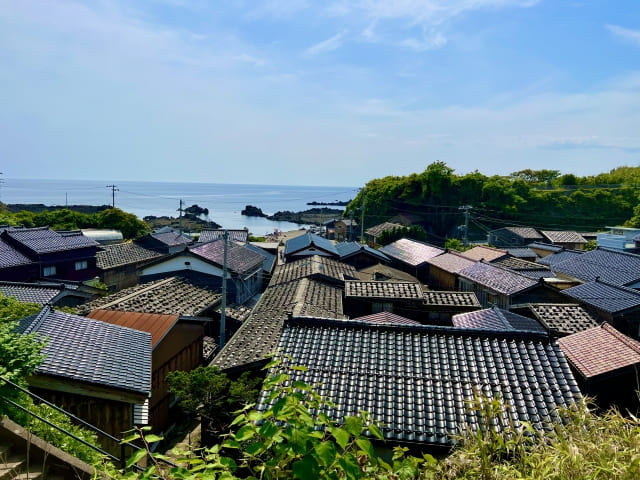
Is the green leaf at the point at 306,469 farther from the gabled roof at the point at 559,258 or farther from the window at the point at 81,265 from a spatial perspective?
the window at the point at 81,265

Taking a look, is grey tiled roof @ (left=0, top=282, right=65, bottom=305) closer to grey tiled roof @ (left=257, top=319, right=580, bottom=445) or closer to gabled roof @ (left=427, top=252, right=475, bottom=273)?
grey tiled roof @ (left=257, top=319, right=580, bottom=445)

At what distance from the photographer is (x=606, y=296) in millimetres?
19797

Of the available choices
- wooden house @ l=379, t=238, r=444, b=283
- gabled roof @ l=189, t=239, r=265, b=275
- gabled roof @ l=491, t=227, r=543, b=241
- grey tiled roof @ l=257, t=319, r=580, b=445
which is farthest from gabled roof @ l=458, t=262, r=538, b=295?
gabled roof @ l=491, t=227, r=543, b=241

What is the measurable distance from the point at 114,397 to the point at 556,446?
307 inches

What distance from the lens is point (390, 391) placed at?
8.55 m

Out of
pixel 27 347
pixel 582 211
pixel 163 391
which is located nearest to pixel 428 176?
pixel 582 211

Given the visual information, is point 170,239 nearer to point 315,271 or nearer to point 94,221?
point 94,221

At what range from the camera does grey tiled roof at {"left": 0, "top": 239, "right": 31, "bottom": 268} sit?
87.5 ft

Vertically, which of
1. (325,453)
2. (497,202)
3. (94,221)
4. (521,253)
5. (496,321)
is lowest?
(94,221)

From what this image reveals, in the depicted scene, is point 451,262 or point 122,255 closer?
point 451,262

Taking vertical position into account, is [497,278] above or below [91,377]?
below

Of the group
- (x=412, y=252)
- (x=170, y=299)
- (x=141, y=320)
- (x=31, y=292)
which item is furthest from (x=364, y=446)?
(x=412, y=252)

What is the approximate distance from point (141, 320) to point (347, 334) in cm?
699

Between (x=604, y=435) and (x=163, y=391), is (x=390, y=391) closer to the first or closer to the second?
(x=604, y=435)
